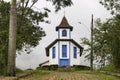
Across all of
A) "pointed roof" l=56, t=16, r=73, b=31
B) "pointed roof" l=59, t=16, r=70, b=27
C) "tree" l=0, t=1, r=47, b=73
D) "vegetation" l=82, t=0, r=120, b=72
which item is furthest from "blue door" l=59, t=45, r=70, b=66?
"tree" l=0, t=1, r=47, b=73

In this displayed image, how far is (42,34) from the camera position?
135ft

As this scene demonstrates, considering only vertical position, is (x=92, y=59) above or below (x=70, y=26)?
below

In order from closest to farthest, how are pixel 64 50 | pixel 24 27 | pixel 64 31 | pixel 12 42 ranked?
pixel 12 42 → pixel 24 27 → pixel 64 31 → pixel 64 50

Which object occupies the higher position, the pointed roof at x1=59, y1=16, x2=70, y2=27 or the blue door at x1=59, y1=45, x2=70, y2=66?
the pointed roof at x1=59, y1=16, x2=70, y2=27

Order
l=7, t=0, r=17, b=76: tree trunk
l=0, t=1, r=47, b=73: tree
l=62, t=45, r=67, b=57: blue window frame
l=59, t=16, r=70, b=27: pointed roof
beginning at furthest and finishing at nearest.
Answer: l=59, t=16, r=70, b=27: pointed roof
l=62, t=45, r=67, b=57: blue window frame
l=0, t=1, r=47, b=73: tree
l=7, t=0, r=17, b=76: tree trunk

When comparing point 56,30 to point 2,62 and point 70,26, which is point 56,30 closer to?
point 70,26

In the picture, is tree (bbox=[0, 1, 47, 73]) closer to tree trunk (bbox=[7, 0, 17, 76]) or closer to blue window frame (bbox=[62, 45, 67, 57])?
tree trunk (bbox=[7, 0, 17, 76])

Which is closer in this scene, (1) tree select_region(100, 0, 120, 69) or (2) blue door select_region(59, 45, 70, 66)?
(1) tree select_region(100, 0, 120, 69)

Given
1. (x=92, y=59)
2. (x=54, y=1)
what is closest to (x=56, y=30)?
(x=92, y=59)

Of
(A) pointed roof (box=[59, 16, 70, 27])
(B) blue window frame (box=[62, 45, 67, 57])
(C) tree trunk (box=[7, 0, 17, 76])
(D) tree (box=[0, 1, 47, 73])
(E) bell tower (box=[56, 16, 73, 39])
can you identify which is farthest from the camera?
(A) pointed roof (box=[59, 16, 70, 27])

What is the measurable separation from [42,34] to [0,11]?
16.0ft

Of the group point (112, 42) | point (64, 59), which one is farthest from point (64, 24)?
point (112, 42)

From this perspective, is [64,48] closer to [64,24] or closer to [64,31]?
[64,31]

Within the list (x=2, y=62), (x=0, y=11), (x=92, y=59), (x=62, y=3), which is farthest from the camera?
(x=92, y=59)
